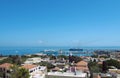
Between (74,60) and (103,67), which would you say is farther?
(74,60)

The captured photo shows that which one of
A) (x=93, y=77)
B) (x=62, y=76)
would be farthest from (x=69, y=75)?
(x=93, y=77)

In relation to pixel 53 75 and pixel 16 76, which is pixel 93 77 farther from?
pixel 16 76

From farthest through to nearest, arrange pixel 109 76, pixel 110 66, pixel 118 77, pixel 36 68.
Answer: pixel 110 66
pixel 36 68
pixel 109 76
pixel 118 77

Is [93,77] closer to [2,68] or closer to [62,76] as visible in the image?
[62,76]

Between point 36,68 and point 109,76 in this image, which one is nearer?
point 109,76

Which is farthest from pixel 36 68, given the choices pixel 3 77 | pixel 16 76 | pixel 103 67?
pixel 103 67

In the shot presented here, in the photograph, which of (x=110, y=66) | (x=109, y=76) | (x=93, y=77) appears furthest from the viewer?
(x=110, y=66)

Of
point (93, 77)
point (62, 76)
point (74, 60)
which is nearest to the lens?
point (62, 76)

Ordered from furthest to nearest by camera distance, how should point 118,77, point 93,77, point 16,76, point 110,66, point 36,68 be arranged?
point 110,66
point 36,68
point 118,77
point 93,77
point 16,76

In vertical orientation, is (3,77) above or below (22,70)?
below
